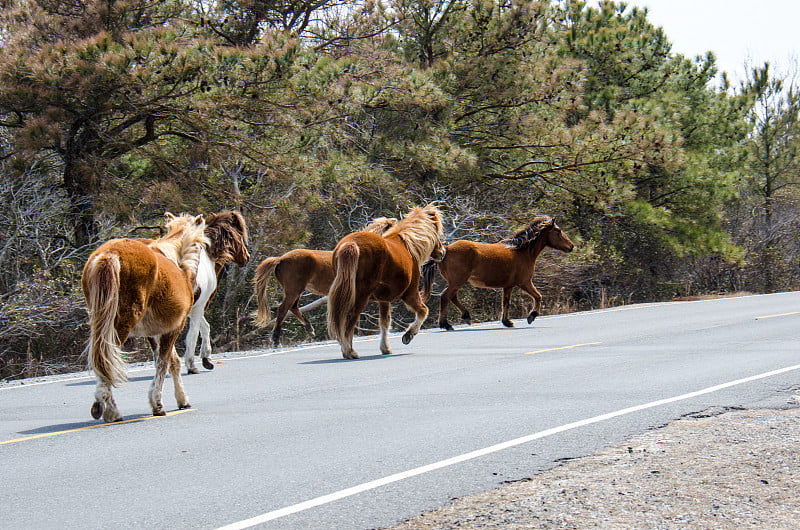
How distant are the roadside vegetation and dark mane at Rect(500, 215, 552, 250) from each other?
17.1 feet

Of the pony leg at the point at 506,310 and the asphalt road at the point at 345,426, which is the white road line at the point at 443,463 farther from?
the pony leg at the point at 506,310

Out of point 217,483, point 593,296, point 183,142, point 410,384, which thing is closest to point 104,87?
point 183,142

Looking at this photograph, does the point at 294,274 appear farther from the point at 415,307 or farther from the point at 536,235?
the point at 536,235

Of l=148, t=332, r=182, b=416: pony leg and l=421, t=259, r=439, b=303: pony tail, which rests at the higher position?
l=421, t=259, r=439, b=303: pony tail

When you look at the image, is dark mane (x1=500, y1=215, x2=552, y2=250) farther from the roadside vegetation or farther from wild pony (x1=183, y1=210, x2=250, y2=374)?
wild pony (x1=183, y1=210, x2=250, y2=374)

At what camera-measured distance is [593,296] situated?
101 feet

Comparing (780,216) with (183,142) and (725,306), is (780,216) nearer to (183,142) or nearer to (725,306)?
(725,306)

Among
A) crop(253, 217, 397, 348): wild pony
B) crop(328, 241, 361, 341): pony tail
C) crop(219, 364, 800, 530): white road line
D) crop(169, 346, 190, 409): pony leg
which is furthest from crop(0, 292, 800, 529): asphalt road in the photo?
crop(253, 217, 397, 348): wild pony

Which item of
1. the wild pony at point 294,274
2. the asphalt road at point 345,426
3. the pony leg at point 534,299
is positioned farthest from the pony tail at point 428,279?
the asphalt road at point 345,426

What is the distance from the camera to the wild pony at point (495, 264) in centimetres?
1795

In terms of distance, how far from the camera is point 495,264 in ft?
59.5

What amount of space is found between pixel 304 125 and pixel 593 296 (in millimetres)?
12997

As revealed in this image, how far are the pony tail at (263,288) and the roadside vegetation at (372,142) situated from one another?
2933mm

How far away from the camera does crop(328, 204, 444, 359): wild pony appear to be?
40.6 ft
